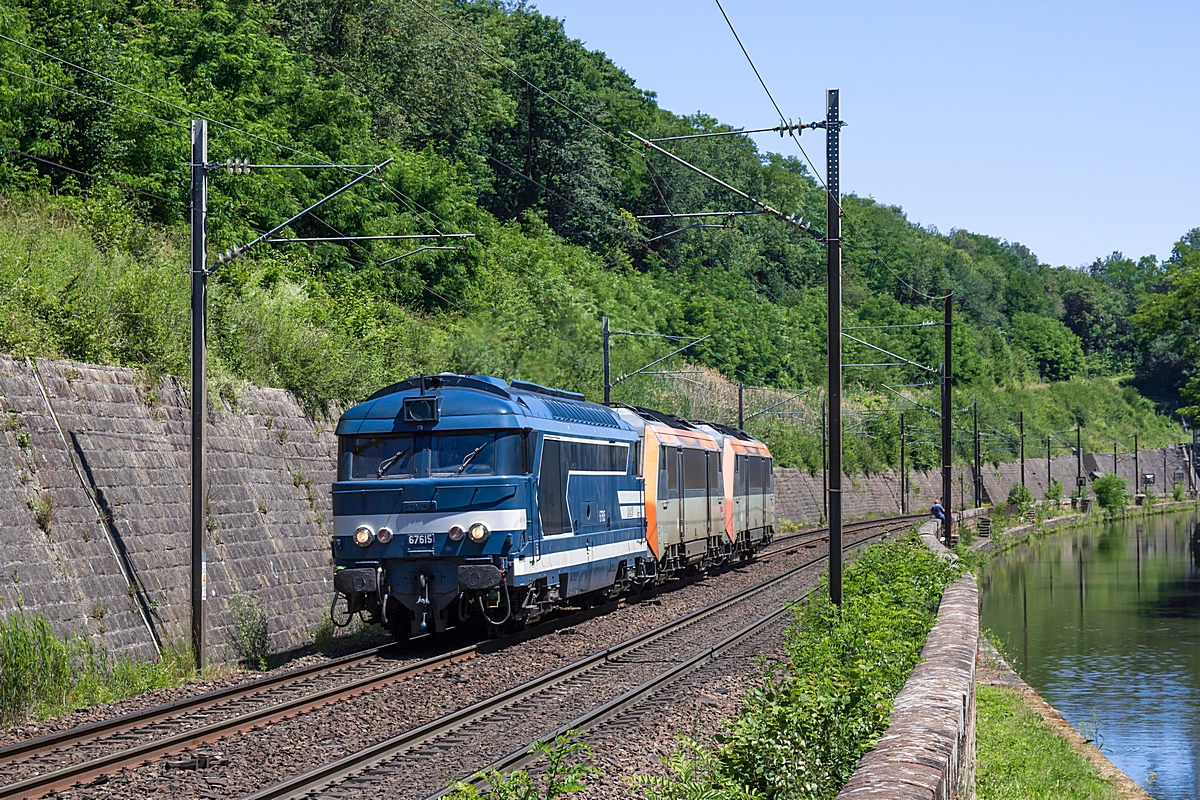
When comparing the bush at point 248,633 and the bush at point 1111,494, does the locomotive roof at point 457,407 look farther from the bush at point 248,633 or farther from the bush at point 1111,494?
the bush at point 1111,494

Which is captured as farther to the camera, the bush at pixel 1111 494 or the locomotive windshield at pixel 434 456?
the bush at pixel 1111 494

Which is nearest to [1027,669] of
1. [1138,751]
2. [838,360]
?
[1138,751]

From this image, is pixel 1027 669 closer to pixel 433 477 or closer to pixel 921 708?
pixel 433 477

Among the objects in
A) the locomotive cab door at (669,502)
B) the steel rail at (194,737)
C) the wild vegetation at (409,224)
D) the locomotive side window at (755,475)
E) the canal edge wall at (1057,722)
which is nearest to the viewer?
the steel rail at (194,737)

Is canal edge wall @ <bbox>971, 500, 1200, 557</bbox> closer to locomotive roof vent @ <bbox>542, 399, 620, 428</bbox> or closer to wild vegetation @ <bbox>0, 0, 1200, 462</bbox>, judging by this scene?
wild vegetation @ <bbox>0, 0, 1200, 462</bbox>

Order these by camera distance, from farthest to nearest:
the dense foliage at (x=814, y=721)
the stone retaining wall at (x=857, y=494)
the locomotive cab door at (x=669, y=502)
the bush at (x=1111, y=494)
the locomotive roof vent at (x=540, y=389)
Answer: the bush at (x=1111, y=494), the stone retaining wall at (x=857, y=494), the locomotive cab door at (x=669, y=502), the locomotive roof vent at (x=540, y=389), the dense foliage at (x=814, y=721)

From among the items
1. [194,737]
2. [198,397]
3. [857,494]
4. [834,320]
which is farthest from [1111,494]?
[194,737]

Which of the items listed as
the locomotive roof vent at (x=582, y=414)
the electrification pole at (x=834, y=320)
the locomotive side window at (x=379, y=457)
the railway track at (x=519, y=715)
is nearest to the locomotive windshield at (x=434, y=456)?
the locomotive side window at (x=379, y=457)

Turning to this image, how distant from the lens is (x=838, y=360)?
784 inches

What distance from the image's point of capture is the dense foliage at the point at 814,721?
805cm

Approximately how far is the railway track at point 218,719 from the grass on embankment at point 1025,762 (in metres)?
5.14

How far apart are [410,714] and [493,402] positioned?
18.8 ft

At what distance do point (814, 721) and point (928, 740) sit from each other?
5.14 ft

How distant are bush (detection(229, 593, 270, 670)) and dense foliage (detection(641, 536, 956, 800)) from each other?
8076mm
